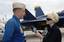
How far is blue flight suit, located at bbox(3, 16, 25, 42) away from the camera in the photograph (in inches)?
92.4

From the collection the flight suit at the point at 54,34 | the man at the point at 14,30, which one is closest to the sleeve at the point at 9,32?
the man at the point at 14,30

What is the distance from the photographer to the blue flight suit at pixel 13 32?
235 cm

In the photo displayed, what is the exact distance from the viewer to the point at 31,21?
3.98m

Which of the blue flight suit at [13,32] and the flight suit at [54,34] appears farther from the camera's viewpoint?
the flight suit at [54,34]

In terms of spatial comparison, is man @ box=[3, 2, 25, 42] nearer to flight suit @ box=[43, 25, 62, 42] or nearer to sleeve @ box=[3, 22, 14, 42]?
sleeve @ box=[3, 22, 14, 42]

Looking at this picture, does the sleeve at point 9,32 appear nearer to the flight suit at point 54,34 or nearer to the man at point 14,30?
the man at point 14,30

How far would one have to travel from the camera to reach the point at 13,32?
2.36 meters

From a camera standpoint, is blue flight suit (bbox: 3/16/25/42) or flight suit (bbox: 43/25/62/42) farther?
flight suit (bbox: 43/25/62/42)

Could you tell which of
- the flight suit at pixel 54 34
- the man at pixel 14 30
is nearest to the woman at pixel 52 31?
the flight suit at pixel 54 34

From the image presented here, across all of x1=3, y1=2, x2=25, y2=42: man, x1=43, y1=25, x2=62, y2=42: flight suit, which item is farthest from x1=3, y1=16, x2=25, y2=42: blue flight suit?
x1=43, y1=25, x2=62, y2=42: flight suit

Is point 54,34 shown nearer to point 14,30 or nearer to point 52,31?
point 52,31

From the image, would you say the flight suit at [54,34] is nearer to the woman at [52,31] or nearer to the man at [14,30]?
the woman at [52,31]

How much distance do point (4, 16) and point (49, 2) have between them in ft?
3.52

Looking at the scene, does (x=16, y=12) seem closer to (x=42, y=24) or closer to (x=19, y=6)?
(x=19, y=6)
